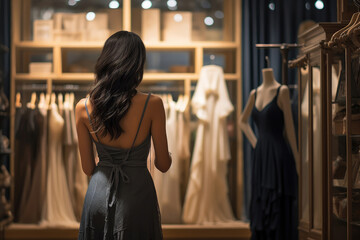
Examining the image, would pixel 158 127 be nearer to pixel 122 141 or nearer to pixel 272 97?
pixel 122 141

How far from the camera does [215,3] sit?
5.61 meters

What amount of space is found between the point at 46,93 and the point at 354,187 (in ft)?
11.6

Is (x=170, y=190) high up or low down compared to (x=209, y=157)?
down

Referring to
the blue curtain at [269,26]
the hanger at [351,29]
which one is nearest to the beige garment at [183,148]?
the blue curtain at [269,26]

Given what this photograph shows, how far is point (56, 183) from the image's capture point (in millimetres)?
5242

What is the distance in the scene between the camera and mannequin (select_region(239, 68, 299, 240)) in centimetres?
379

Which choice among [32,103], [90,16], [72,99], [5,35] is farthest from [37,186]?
[90,16]

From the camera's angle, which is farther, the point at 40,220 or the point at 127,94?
the point at 40,220

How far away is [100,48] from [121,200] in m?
3.52

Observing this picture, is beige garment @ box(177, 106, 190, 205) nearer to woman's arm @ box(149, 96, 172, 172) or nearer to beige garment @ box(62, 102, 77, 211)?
beige garment @ box(62, 102, 77, 211)

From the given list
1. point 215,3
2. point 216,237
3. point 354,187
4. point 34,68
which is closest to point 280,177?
point 354,187

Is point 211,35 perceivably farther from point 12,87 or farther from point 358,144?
point 358,144

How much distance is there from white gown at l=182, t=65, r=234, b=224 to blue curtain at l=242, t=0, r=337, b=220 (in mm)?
343

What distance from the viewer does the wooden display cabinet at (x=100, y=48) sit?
17.9ft
